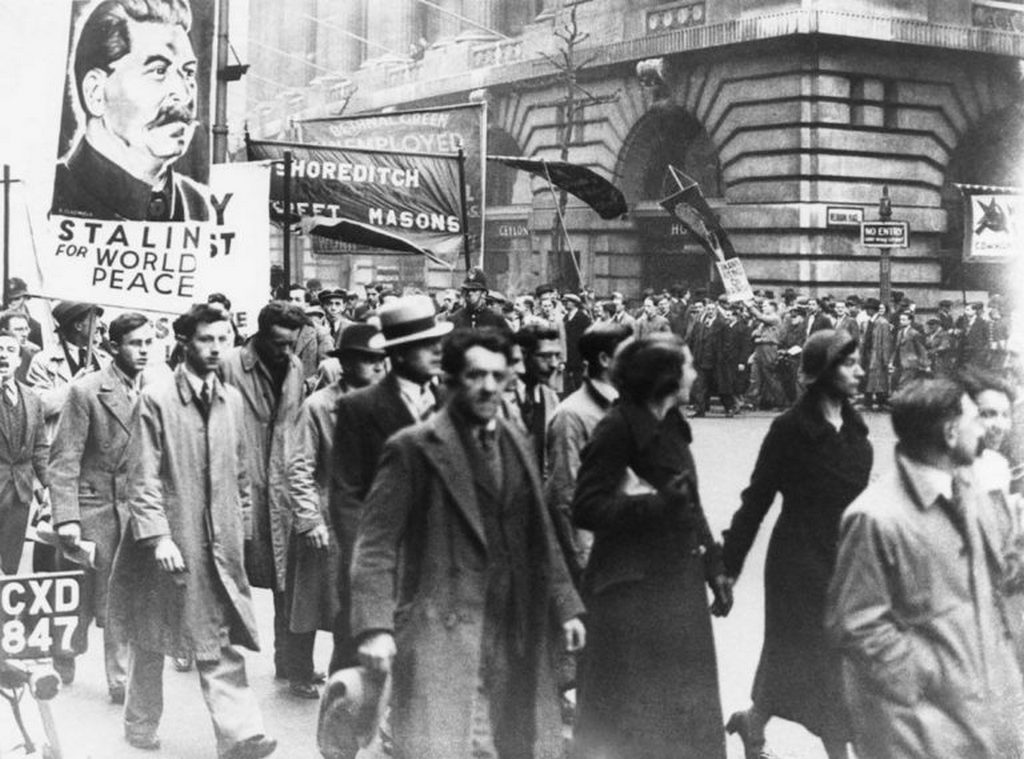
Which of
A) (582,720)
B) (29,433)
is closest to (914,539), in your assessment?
(582,720)

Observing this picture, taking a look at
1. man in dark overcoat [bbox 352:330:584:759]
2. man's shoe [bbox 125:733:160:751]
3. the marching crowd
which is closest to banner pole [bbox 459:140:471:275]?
the marching crowd

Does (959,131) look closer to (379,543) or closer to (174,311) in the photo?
(174,311)

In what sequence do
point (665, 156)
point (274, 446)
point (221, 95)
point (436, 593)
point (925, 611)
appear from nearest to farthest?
point (925, 611) → point (436, 593) → point (274, 446) → point (221, 95) → point (665, 156)

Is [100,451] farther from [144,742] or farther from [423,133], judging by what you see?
[423,133]

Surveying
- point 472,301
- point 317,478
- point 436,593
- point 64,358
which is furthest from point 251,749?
point 472,301

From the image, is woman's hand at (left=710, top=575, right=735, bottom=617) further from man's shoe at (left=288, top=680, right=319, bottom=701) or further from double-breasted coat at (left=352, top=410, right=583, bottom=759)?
man's shoe at (left=288, top=680, right=319, bottom=701)

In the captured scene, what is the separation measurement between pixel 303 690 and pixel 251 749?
4.03 feet

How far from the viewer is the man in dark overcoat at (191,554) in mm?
6281

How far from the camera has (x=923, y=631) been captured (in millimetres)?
4270

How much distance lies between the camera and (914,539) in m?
4.27

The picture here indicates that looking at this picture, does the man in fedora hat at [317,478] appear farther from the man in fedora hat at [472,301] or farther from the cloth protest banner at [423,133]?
the man in fedora hat at [472,301]

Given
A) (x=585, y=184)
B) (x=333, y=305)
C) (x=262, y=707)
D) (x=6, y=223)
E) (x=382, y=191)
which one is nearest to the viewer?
(x=262, y=707)

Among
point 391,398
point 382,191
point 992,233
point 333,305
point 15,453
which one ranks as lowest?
point 15,453

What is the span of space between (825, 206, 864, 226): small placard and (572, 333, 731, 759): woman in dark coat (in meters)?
22.1
